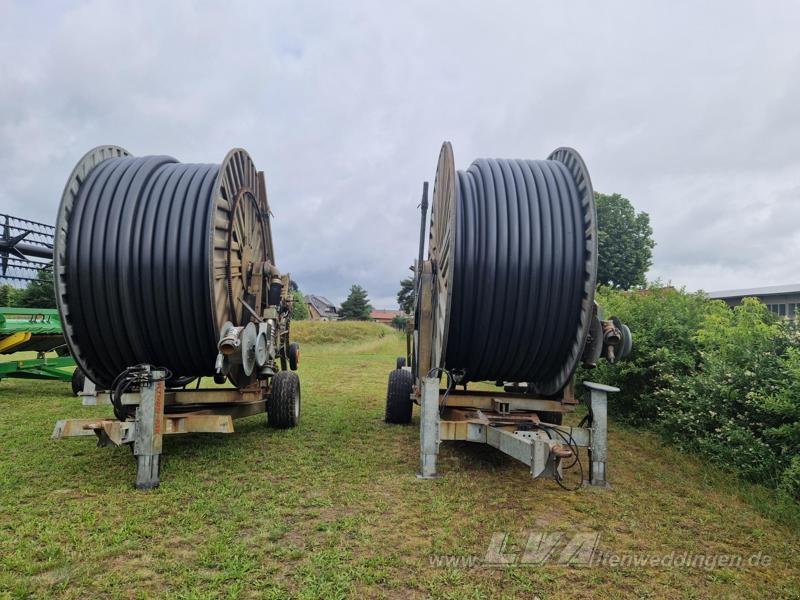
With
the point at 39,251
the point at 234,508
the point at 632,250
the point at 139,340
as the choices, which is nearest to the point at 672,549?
the point at 234,508

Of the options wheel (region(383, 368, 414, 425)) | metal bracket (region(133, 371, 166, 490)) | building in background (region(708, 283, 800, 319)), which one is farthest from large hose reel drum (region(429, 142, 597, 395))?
building in background (region(708, 283, 800, 319))

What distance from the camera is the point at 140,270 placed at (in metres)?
4.77

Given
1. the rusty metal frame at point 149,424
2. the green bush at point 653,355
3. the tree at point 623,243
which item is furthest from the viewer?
the tree at point 623,243

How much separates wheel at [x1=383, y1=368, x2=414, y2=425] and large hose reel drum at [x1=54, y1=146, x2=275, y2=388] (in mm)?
2531

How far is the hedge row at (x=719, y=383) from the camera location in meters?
4.49

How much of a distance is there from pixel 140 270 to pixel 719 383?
590 cm

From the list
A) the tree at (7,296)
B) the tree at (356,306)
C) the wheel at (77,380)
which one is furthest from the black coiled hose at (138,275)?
Result: the tree at (356,306)

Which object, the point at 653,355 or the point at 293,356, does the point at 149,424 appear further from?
the point at 653,355

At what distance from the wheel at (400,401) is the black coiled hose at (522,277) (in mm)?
2099

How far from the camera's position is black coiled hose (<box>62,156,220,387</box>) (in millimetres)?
4734

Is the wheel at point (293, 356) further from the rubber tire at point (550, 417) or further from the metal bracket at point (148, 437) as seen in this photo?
the rubber tire at point (550, 417)

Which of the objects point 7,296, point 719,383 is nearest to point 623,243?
point 719,383

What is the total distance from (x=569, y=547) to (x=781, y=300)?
81.1 ft

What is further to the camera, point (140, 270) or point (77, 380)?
point (77, 380)
